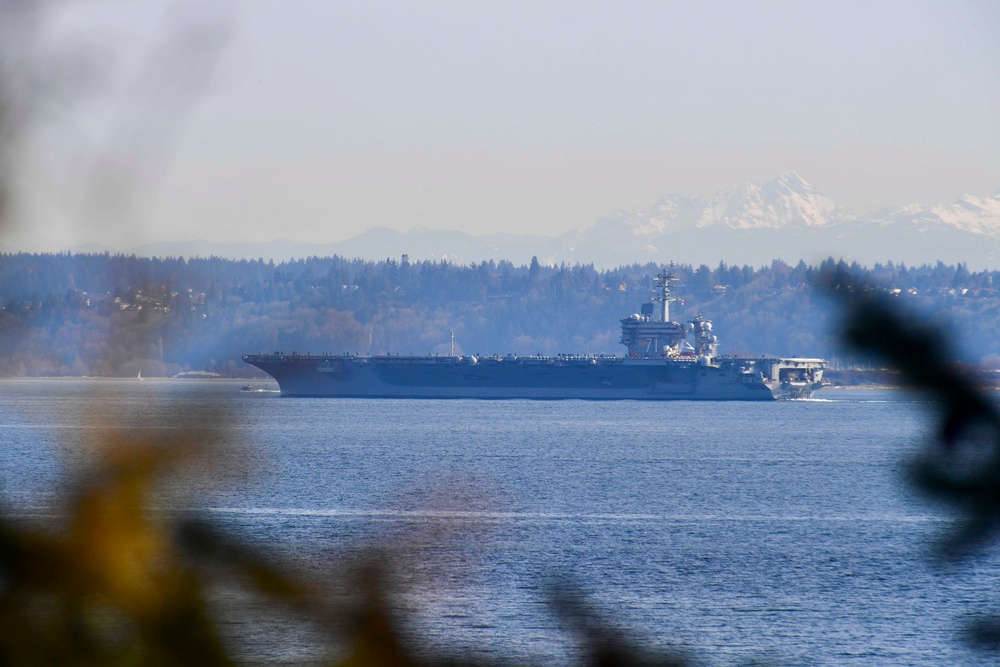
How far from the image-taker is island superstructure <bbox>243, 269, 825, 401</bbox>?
268 ft

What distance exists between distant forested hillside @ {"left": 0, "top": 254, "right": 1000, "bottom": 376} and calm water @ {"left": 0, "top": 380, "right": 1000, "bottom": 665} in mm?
90

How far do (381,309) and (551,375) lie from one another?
57.7m

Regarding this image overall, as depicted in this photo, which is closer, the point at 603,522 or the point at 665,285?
the point at 603,522

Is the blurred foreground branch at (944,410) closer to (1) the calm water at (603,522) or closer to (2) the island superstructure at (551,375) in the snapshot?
(1) the calm water at (603,522)

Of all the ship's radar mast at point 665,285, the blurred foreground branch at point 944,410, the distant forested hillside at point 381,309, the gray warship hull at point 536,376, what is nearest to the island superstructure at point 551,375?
the gray warship hull at point 536,376

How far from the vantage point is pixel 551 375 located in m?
81.8

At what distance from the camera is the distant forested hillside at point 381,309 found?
146cm

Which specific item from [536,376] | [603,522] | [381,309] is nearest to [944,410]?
[603,522]

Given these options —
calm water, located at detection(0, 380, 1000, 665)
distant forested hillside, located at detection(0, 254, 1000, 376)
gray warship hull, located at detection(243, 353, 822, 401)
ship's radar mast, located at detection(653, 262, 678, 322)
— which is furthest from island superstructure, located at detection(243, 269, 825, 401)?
calm water, located at detection(0, 380, 1000, 665)

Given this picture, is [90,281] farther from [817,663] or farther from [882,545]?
[882,545]

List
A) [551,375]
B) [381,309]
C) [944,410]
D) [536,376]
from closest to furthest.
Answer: [944,410]
[551,375]
[536,376]
[381,309]

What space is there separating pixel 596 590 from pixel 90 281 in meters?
21.0

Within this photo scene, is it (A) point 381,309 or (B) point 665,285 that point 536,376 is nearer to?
(B) point 665,285

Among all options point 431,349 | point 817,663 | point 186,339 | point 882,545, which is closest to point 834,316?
point 186,339
